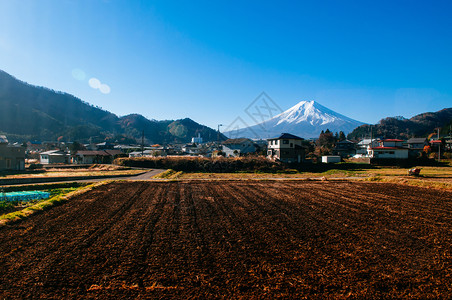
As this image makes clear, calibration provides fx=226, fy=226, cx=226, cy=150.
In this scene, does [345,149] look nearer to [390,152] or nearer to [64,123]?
[390,152]

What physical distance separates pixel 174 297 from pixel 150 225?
4551 mm

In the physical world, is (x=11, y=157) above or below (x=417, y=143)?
below

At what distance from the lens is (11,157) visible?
3069cm

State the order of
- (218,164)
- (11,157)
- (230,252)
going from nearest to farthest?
(230,252)
(11,157)
(218,164)

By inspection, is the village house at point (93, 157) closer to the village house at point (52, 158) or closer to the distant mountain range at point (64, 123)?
the village house at point (52, 158)

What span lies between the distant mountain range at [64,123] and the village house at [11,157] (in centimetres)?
7276

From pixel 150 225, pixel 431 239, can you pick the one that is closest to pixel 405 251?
pixel 431 239

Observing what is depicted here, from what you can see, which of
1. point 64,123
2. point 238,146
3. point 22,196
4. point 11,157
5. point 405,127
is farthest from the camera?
point 64,123

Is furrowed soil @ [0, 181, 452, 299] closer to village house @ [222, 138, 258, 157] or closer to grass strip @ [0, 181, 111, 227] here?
grass strip @ [0, 181, 111, 227]

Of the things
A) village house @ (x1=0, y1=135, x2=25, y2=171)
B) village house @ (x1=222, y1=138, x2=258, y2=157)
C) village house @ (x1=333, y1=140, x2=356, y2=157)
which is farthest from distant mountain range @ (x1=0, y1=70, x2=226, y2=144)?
village house @ (x1=333, y1=140, x2=356, y2=157)

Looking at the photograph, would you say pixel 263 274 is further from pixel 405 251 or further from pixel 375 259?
pixel 405 251

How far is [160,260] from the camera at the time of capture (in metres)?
5.89

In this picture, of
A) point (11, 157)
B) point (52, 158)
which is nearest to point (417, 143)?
point (11, 157)

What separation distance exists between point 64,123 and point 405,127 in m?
185
